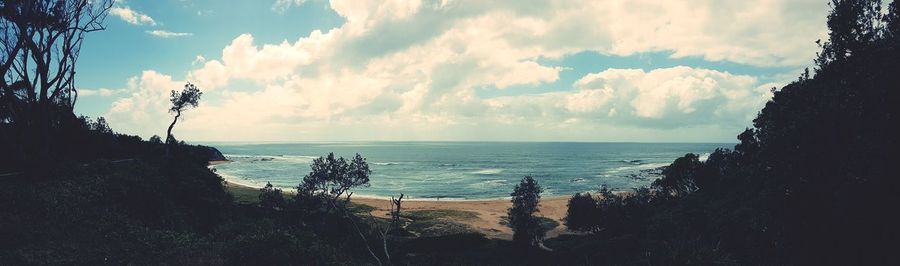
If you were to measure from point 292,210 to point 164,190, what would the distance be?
16.6 m

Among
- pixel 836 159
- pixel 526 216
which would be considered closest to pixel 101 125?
pixel 526 216

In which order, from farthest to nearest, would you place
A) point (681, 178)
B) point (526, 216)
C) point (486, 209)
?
point (486, 209)
point (681, 178)
point (526, 216)

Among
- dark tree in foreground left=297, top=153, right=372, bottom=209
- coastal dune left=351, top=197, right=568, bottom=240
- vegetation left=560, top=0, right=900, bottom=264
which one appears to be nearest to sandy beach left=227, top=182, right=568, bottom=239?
coastal dune left=351, top=197, right=568, bottom=240

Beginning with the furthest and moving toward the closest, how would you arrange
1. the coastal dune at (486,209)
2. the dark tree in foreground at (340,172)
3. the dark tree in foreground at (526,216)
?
the coastal dune at (486,209) → the dark tree in foreground at (526,216) → the dark tree in foreground at (340,172)

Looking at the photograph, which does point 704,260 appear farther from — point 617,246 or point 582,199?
point 582,199

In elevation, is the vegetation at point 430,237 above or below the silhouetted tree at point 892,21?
below

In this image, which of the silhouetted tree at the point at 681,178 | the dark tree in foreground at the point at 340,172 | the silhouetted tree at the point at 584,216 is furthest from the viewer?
the silhouetted tree at the point at 681,178

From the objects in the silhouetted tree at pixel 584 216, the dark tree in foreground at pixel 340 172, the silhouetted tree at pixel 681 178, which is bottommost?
the silhouetted tree at pixel 584 216

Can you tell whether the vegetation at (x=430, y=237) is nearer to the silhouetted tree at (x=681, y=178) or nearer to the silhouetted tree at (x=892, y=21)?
the silhouetted tree at (x=892, y=21)

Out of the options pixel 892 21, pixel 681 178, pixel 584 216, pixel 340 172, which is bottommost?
pixel 584 216

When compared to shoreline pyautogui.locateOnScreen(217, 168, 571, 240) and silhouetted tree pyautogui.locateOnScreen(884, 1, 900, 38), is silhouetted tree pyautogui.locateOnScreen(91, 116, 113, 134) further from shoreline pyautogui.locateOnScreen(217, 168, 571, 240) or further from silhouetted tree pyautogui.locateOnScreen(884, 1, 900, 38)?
silhouetted tree pyautogui.locateOnScreen(884, 1, 900, 38)

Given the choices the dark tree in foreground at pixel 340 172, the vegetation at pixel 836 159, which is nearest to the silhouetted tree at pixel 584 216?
the dark tree in foreground at pixel 340 172

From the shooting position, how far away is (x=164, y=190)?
1227 inches

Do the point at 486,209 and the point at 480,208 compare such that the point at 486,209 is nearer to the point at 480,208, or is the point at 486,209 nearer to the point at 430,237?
the point at 480,208
